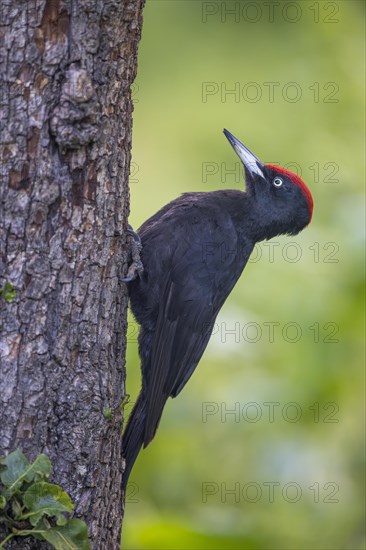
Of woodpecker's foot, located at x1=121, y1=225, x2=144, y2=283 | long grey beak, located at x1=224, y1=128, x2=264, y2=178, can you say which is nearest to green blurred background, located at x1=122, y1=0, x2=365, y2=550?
long grey beak, located at x1=224, y1=128, x2=264, y2=178

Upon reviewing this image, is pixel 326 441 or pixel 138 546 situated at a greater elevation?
pixel 326 441

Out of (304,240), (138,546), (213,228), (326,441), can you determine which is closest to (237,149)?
(213,228)

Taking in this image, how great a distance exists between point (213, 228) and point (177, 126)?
286 centimetres

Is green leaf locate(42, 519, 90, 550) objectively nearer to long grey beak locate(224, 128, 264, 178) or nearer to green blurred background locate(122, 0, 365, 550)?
green blurred background locate(122, 0, 365, 550)

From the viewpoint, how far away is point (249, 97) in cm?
706

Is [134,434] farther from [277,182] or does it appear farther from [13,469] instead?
[277,182]

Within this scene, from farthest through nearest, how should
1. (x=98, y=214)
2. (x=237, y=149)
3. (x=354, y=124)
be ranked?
(x=354, y=124) < (x=237, y=149) < (x=98, y=214)

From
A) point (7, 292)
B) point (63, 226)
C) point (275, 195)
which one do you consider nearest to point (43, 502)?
point (7, 292)

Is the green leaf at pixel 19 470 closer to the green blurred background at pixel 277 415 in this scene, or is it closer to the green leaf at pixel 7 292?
the green leaf at pixel 7 292

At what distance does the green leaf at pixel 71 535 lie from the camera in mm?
2612

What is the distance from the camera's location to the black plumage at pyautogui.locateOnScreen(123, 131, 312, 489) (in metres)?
3.96

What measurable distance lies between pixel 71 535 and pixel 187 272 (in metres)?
1.84

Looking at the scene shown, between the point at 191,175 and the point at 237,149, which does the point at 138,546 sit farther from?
the point at 191,175

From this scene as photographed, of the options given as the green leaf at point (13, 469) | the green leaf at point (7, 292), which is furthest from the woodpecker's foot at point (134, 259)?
the green leaf at point (13, 469)
